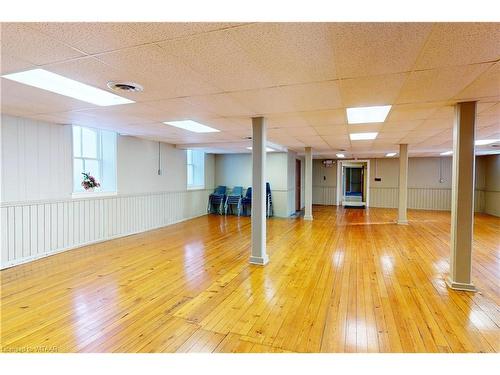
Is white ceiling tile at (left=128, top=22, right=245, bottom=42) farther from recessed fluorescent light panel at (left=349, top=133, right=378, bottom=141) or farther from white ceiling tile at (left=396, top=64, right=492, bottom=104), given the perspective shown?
recessed fluorescent light panel at (left=349, top=133, right=378, bottom=141)

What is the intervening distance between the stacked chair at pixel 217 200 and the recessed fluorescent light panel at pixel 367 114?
19.9 feet

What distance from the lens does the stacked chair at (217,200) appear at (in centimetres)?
976

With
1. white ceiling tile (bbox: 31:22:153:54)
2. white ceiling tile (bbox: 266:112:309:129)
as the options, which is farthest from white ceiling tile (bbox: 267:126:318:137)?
white ceiling tile (bbox: 31:22:153:54)

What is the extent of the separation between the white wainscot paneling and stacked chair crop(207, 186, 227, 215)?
2.24m

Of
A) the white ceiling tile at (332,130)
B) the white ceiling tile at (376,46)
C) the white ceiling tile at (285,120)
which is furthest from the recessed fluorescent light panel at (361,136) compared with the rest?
the white ceiling tile at (376,46)

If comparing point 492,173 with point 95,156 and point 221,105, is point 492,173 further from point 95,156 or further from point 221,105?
point 95,156

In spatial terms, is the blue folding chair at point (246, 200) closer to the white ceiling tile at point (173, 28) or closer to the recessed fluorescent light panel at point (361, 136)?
the recessed fluorescent light panel at point (361, 136)

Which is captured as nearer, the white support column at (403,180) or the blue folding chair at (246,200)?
the white support column at (403,180)

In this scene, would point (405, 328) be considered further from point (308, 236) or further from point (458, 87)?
point (308, 236)

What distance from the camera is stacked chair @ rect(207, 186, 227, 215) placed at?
32.0ft

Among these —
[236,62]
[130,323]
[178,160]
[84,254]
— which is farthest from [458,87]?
[178,160]

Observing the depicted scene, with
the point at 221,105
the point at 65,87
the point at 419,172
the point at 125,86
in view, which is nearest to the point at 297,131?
the point at 221,105

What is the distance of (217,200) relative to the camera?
32.2 ft

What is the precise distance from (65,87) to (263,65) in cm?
213
